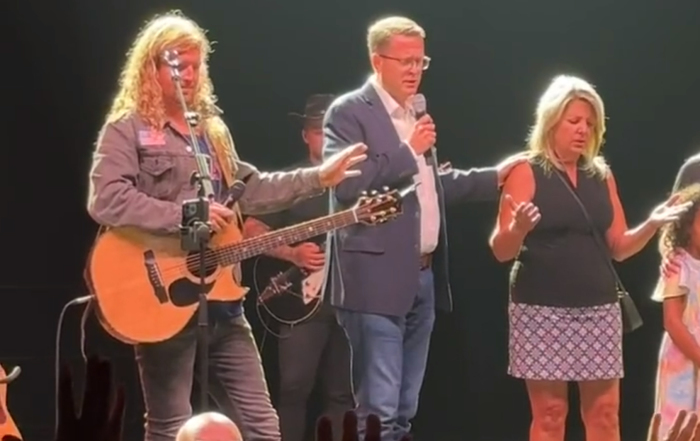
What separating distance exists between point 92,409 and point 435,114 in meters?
4.14

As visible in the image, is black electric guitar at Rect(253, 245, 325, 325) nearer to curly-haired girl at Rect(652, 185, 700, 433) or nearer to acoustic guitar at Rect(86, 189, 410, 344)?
acoustic guitar at Rect(86, 189, 410, 344)

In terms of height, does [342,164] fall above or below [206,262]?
above

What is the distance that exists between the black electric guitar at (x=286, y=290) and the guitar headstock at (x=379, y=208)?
1051mm

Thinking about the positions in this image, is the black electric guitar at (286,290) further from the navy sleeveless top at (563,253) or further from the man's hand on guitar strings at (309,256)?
the navy sleeveless top at (563,253)

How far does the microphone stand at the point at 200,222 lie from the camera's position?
3080mm

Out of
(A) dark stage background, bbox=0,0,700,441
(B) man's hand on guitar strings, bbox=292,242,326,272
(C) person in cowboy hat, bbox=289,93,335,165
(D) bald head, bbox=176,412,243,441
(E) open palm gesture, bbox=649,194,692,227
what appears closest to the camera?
(D) bald head, bbox=176,412,243,441

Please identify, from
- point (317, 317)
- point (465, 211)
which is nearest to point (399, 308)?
point (317, 317)

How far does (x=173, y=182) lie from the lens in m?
3.24

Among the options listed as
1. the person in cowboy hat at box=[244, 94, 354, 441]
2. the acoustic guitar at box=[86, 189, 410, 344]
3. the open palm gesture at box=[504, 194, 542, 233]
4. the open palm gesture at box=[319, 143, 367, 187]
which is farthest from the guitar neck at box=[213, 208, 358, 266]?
the person in cowboy hat at box=[244, 94, 354, 441]

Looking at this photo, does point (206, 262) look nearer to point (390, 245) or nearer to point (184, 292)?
point (184, 292)

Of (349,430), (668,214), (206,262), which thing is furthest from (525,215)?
(349,430)

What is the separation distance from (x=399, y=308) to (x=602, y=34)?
2.13m

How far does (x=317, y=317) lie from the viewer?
440cm

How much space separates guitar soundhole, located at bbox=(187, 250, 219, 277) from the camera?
10.7 feet
